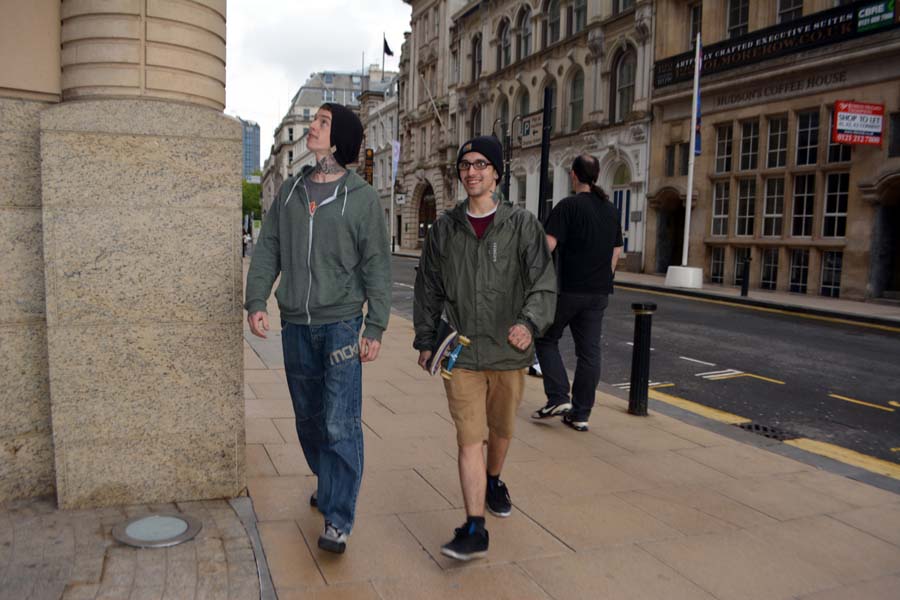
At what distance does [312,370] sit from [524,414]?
9.81ft

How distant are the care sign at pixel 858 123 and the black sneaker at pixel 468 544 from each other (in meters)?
17.1

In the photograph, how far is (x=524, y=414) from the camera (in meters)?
6.09

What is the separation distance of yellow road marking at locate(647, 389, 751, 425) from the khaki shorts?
11.0 ft

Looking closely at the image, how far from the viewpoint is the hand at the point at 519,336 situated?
332 cm

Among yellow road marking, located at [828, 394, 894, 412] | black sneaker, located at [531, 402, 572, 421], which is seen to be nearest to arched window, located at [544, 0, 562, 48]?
yellow road marking, located at [828, 394, 894, 412]

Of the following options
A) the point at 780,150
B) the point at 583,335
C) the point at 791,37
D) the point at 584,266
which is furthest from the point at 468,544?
the point at 791,37

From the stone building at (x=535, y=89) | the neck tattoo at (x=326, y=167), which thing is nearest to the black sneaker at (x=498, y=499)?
the neck tattoo at (x=326, y=167)

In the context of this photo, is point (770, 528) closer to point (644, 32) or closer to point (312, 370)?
point (312, 370)

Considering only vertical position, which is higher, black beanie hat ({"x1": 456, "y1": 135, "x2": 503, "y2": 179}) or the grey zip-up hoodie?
black beanie hat ({"x1": 456, "y1": 135, "x2": 503, "y2": 179})

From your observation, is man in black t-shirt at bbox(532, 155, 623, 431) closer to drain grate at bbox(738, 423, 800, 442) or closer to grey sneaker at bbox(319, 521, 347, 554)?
drain grate at bbox(738, 423, 800, 442)

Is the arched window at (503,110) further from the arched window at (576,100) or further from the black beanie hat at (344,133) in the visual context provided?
the black beanie hat at (344,133)

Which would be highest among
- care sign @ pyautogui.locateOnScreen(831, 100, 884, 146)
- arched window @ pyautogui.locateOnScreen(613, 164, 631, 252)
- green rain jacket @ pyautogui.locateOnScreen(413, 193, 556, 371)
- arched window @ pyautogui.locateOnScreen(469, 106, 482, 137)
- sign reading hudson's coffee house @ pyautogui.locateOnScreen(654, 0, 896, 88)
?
arched window @ pyautogui.locateOnScreen(469, 106, 482, 137)

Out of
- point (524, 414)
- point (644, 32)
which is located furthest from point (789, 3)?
point (524, 414)

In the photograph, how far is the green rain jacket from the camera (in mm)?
3430
